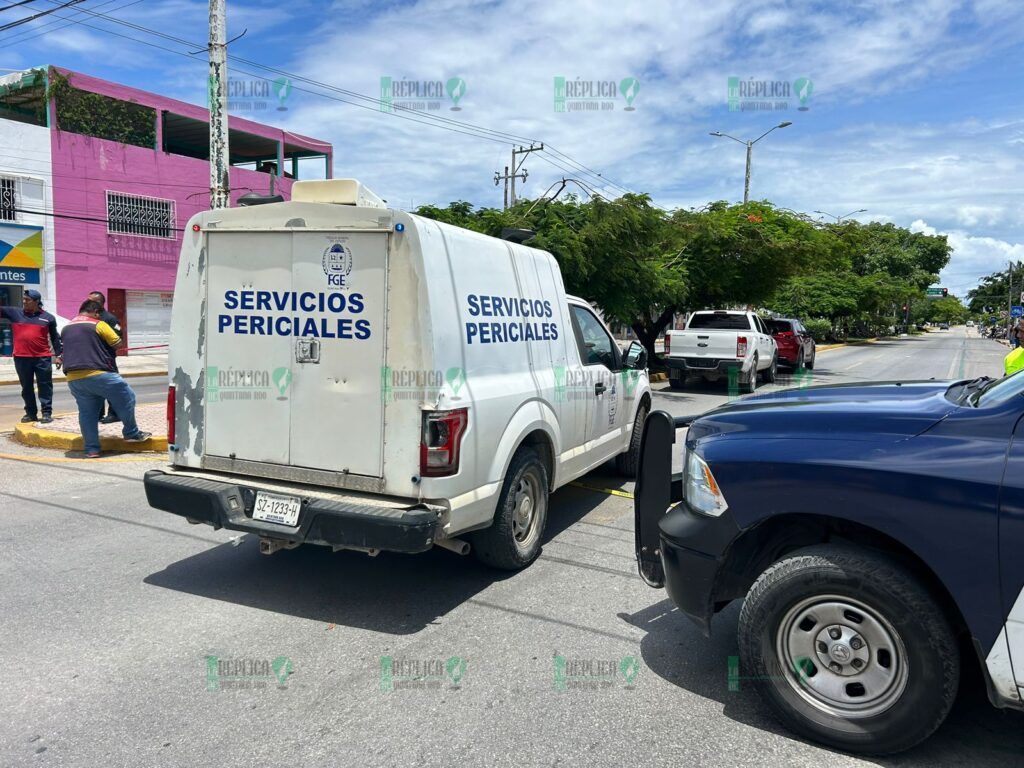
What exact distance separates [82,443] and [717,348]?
12286mm

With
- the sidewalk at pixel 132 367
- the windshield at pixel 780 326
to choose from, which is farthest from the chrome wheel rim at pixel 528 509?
the windshield at pixel 780 326

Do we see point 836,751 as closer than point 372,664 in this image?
Yes

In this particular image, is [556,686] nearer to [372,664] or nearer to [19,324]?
[372,664]

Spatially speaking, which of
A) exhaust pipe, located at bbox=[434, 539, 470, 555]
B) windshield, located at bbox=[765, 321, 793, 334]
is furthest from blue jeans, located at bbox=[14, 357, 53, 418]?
windshield, located at bbox=[765, 321, 793, 334]

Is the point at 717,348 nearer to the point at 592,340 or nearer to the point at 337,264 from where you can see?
the point at 592,340

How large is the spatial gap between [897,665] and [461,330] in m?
2.70

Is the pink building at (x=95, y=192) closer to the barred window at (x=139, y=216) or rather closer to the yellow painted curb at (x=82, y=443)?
the barred window at (x=139, y=216)

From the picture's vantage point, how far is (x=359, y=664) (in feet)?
12.1

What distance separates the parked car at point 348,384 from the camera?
413cm

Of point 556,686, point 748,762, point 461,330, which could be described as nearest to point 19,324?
point 461,330

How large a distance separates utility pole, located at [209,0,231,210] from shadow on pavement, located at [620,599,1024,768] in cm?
946

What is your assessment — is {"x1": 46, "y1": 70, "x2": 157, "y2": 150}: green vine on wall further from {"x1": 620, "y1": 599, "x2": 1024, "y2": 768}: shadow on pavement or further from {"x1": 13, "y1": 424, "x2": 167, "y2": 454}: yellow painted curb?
{"x1": 620, "y1": 599, "x2": 1024, "y2": 768}: shadow on pavement

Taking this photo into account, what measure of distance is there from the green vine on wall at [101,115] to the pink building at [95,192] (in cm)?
3

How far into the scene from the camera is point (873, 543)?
305 cm
